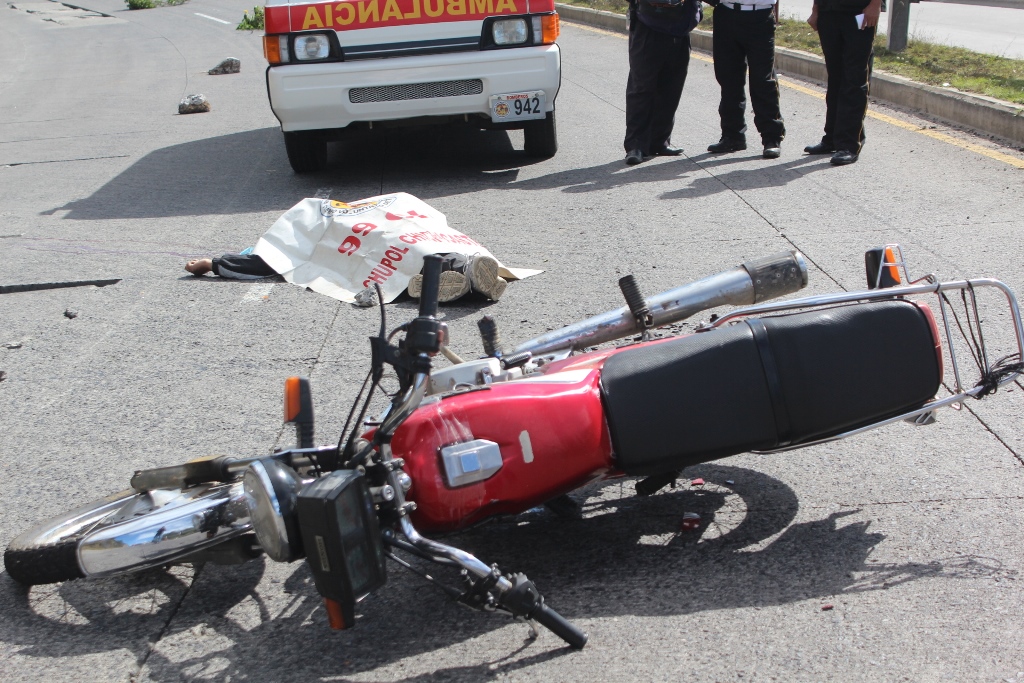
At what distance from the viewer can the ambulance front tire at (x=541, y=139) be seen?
26.3ft

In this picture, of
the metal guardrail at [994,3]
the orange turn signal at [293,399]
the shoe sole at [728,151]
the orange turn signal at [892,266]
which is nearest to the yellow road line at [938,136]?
the shoe sole at [728,151]

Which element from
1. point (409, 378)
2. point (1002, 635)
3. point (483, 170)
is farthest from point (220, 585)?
point (483, 170)

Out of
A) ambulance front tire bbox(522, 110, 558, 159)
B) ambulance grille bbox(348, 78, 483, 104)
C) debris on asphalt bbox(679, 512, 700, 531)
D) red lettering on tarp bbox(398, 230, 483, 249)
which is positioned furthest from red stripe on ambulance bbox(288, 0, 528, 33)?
debris on asphalt bbox(679, 512, 700, 531)

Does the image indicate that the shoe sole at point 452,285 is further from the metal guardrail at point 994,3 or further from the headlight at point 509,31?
the metal guardrail at point 994,3

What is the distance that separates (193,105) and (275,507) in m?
10.1

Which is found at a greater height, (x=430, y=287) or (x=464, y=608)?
(x=430, y=287)

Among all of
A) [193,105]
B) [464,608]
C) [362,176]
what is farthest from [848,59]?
[193,105]

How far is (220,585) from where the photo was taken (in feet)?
9.46

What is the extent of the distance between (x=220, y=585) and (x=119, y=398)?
60.4 inches

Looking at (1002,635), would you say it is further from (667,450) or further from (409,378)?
(409,378)

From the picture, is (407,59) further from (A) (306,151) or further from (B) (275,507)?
(B) (275,507)

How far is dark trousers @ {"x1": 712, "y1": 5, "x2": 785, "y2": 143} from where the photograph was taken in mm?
7820

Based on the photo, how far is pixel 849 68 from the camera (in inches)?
296

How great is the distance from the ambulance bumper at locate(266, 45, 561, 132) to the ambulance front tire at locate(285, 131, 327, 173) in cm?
35
